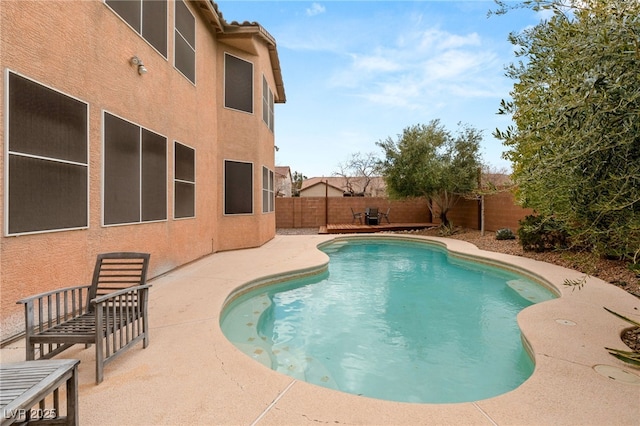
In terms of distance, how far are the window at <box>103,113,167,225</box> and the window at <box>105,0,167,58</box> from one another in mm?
1605

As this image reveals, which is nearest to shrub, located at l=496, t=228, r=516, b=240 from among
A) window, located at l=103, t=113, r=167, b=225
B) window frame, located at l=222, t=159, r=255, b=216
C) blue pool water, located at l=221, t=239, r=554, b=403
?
blue pool water, located at l=221, t=239, r=554, b=403

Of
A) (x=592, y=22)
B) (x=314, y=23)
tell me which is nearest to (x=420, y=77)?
(x=314, y=23)

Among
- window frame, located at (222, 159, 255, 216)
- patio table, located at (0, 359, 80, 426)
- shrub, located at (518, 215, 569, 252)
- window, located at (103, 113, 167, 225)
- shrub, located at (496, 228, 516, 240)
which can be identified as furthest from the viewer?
shrub, located at (496, 228, 516, 240)

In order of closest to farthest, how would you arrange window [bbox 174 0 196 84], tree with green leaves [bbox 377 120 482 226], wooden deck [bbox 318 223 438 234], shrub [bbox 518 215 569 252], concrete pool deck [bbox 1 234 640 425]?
concrete pool deck [bbox 1 234 640 425], window [bbox 174 0 196 84], shrub [bbox 518 215 569 252], tree with green leaves [bbox 377 120 482 226], wooden deck [bbox 318 223 438 234]

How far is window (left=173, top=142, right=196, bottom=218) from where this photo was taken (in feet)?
21.1

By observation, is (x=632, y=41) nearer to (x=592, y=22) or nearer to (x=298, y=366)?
(x=592, y=22)

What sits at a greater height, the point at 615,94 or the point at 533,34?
the point at 533,34

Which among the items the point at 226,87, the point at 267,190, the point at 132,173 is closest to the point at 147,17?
the point at 132,173

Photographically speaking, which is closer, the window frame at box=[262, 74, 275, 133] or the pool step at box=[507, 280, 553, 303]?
the pool step at box=[507, 280, 553, 303]

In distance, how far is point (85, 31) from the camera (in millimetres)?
3959

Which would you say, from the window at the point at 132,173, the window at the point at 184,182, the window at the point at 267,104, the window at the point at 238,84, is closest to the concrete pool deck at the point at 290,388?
the window at the point at 132,173

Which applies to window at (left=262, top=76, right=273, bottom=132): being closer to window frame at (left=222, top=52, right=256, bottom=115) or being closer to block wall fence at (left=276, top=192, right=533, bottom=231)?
window frame at (left=222, top=52, right=256, bottom=115)

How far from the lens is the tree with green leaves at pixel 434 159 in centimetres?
1220

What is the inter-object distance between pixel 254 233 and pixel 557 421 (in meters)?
8.01
